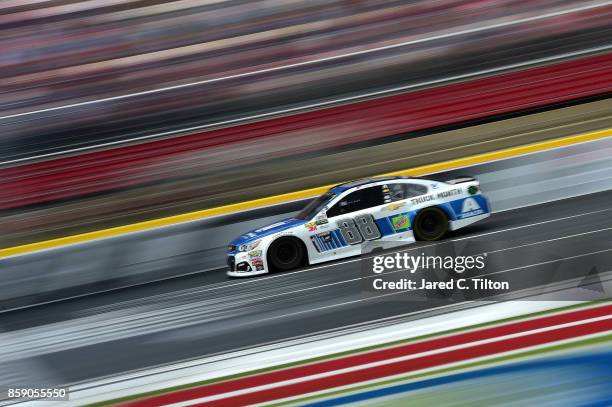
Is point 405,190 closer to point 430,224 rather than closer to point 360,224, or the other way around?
point 430,224

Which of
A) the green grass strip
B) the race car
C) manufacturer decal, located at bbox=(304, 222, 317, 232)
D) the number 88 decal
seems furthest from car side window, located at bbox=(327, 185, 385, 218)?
the green grass strip

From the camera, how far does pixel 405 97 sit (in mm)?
16188

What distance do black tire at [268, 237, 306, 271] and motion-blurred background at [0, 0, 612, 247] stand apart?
4.22 metres

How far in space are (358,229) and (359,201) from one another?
383mm

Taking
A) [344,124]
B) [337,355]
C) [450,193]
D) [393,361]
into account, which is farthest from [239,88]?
[393,361]

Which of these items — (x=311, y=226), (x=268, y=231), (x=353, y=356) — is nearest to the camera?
(x=353, y=356)

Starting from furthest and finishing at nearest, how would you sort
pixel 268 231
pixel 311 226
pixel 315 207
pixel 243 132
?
pixel 243 132
pixel 315 207
pixel 268 231
pixel 311 226

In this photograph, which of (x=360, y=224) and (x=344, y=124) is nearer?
(x=360, y=224)

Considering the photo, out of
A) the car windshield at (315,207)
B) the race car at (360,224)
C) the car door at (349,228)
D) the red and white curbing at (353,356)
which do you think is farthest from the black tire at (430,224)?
the red and white curbing at (353,356)

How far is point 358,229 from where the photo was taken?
10.6 metres

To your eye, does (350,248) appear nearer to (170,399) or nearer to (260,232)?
(260,232)

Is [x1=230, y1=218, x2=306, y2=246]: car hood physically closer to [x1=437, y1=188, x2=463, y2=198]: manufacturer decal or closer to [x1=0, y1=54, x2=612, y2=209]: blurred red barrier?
[x1=437, y1=188, x2=463, y2=198]: manufacturer decal

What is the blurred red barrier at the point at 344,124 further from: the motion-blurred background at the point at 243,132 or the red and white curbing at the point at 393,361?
the red and white curbing at the point at 393,361

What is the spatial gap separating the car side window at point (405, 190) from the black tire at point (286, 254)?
1.40 m
